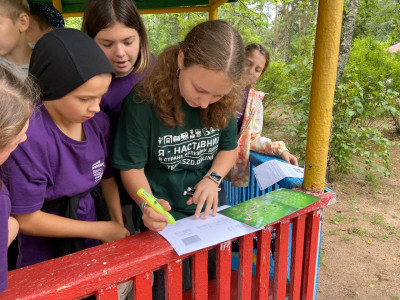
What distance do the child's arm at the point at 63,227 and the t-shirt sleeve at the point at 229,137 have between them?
72cm

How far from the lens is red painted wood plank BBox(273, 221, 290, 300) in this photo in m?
1.57

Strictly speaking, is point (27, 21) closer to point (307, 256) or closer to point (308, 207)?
point (308, 207)

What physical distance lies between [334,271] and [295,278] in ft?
6.85

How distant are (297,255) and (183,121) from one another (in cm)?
88

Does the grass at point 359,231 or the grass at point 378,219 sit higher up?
the grass at point 378,219

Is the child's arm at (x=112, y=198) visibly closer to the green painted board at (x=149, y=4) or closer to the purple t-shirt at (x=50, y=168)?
the purple t-shirt at (x=50, y=168)

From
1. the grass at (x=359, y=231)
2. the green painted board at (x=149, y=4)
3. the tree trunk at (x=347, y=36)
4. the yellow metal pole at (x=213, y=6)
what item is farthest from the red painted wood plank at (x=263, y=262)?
the tree trunk at (x=347, y=36)

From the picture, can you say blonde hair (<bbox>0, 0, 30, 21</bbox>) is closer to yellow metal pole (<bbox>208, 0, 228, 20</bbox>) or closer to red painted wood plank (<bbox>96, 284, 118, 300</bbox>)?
red painted wood plank (<bbox>96, 284, 118, 300</bbox>)

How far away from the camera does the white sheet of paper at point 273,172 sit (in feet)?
6.19

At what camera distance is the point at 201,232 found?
51.1 inches

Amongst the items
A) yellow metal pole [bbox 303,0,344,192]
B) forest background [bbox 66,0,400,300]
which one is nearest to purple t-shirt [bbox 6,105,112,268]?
yellow metal pole [bbox 303,0,344,192]

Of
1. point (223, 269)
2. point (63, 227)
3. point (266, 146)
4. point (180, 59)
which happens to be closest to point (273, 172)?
point (266, 146)

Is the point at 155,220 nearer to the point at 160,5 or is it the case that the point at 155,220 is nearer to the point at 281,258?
the point at 281,258

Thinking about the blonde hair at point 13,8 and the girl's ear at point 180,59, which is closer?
the girl's ear at point 180,59
